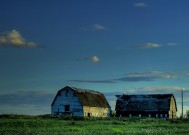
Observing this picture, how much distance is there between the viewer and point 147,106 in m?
85.8

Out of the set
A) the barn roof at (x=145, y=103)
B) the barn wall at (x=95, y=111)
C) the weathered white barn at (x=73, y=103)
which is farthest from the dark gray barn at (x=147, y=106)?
the weathered white barn at (x=73, y=103)

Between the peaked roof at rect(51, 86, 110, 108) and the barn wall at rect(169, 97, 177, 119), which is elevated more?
the peaked roof at rect(51, 86, 110, 108)

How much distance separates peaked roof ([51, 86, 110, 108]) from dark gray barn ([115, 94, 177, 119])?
3.56 meters

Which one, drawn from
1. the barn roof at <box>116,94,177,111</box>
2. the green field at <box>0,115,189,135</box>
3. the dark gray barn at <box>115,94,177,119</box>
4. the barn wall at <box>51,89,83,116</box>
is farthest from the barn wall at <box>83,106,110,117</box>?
the green field at <box>0,115,189,135</box>

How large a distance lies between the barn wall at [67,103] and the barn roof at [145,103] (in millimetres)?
12423

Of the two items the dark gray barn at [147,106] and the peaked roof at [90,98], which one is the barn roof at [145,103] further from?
the peaked roof at [90,98]

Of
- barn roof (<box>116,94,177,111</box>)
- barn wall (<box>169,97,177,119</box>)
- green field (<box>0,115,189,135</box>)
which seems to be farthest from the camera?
barn wall (<box>169,97,177,119</box>)

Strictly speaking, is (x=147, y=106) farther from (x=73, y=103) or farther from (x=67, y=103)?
(x=67, y=103)

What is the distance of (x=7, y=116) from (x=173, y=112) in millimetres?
40602

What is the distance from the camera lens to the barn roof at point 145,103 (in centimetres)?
8519

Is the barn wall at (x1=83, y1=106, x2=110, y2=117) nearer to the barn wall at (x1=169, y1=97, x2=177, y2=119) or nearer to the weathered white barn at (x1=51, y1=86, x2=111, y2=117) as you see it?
the weathered white barn at (x1=51, y1=86, x2=111, y2=117)

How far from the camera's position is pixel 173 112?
89.1 metres

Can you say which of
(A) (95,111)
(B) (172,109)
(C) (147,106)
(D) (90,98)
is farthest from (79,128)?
(B) (172,109)

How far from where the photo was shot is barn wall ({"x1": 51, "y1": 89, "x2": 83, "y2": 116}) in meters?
78.4
